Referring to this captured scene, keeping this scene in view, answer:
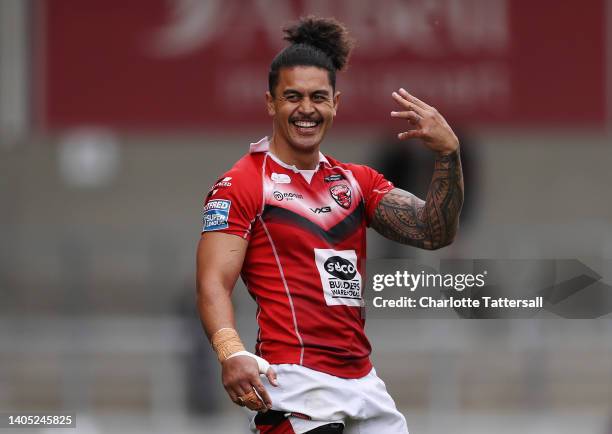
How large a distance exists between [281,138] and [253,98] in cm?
580

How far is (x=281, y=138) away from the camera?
5.48 meters

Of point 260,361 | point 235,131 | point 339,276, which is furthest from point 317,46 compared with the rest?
point 235,131

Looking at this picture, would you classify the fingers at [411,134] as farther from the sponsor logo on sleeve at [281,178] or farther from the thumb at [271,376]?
the thumb at [271,376]

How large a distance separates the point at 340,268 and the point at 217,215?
0.50 metres

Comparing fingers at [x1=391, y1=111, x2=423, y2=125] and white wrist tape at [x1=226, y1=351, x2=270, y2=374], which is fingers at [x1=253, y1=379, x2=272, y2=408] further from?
fingers at [x1=391, y1=111, x2=423, y2=125]

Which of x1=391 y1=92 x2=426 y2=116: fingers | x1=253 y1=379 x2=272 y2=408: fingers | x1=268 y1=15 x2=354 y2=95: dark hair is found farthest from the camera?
x1=268 y1=15 x2=354 y2=95: dark hair

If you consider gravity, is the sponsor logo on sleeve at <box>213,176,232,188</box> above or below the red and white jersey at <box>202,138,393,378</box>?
above

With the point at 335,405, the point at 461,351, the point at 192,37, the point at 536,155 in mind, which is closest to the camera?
the point at 335,405

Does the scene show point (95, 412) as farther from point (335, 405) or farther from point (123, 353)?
point (335, 405)

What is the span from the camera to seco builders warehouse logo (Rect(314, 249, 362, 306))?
5.33 m

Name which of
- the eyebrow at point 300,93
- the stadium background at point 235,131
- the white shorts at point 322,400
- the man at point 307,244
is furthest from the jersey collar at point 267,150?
the stadium background at point 235,131

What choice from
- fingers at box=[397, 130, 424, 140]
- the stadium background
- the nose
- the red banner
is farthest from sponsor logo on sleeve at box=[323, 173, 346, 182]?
the red banner

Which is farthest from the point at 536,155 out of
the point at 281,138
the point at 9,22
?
the point at 281,138

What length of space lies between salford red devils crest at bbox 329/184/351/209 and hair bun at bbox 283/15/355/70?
1.58 ft
